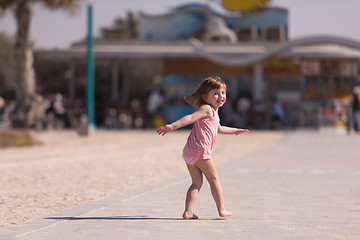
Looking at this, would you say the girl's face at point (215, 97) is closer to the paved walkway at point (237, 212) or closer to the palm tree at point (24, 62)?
the paved walkway at point (237, 212)

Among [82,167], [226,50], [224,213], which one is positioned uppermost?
[224,213]

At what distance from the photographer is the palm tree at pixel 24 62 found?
30062 millimetres

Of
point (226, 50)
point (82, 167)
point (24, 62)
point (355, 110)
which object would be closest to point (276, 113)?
point (355, 110)

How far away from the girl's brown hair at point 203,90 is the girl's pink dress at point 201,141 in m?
0.24

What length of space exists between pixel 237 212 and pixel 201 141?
982 mm

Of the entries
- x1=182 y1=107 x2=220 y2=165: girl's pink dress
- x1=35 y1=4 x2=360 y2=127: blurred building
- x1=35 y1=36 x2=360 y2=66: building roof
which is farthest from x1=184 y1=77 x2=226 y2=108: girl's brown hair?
x1=35 y1=4 x2=360 y2=127: blurred building

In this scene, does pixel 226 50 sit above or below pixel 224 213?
below

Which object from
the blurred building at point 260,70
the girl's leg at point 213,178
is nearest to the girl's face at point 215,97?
the girl's leg at point 213,178

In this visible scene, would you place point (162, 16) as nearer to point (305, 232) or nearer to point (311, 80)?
point (311, 80)

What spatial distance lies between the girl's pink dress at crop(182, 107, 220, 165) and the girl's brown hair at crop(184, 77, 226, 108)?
24 cm

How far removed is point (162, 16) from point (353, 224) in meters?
36.4

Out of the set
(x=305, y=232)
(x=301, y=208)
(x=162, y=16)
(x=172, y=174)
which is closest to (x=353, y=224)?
(x=305, y=232)

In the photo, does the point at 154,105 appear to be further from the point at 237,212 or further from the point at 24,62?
the point at 237,212

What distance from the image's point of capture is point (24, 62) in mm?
30375
